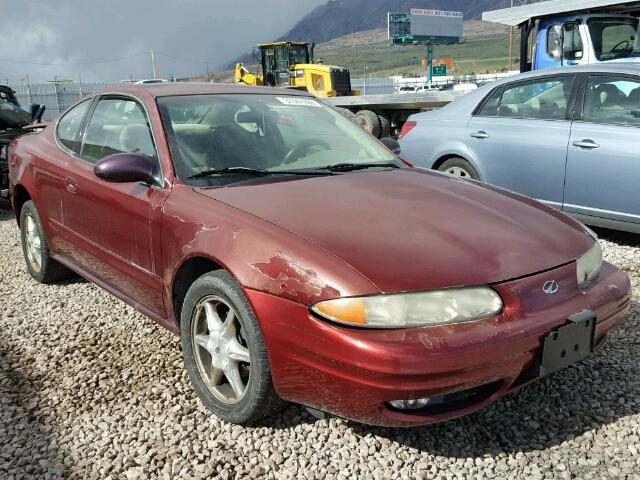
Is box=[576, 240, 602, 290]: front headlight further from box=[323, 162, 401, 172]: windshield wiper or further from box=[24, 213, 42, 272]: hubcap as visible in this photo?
box=[24, 213, 42, 272]: hubcap

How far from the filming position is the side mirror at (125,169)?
116 inches

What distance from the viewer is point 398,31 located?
92438mm

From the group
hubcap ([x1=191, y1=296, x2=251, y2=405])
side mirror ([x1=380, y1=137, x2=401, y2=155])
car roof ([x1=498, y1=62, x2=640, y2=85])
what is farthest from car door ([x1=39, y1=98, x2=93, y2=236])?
car roof ([x1=498, y1=62, x2=640, y2=85])

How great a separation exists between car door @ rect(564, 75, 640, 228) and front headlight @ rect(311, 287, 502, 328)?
10.4 ft

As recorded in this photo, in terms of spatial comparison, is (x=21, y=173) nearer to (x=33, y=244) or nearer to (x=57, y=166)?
(x=33, y=244)

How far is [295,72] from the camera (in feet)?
61.7

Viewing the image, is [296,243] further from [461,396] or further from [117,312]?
[117,312]

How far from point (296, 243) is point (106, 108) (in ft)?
6.78

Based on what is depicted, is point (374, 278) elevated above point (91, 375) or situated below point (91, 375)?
above

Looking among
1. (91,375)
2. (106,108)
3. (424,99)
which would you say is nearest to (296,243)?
(91,375)

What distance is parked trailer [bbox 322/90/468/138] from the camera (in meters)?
11.7

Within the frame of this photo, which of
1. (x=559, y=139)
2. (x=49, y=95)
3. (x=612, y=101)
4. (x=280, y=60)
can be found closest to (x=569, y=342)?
(x=559, y=139)

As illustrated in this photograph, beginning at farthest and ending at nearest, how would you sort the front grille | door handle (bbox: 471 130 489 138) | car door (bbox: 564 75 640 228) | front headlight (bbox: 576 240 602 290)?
the front grille → door handle (bbox: 471 130 489 138) → car door (bbox: 564 75 640 228) → front headlight (bbox: 576 240 602 290)

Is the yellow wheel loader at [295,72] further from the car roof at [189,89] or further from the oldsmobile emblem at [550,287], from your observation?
the oldsmobile emblem at [550,287]
